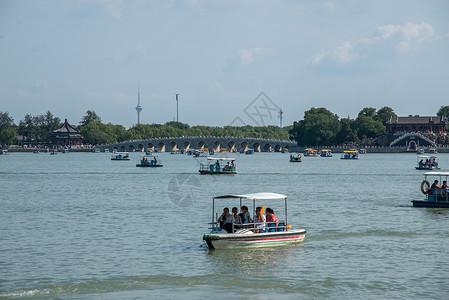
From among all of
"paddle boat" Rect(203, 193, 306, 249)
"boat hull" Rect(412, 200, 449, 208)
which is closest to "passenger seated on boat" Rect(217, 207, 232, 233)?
"paddle boat" Rect(203, 193, 306, 249)

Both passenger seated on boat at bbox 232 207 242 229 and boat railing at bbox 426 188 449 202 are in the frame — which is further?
boat railing at bbox 426 188 449 202

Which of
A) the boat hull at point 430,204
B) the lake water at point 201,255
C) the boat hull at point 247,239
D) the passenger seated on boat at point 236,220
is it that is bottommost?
the lake water at point 201,255

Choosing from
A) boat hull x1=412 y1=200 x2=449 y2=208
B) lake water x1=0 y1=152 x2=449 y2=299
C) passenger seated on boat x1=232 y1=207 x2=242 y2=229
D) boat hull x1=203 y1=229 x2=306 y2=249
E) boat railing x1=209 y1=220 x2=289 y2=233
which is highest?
passenger seated on boat x1=232 y1=207 x2=242 y2=229

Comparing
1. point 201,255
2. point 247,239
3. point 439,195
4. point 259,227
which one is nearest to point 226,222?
point 247,239

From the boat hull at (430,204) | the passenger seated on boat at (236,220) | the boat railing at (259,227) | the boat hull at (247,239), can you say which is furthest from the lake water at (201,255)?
the passenger seated on boat at (236,220)

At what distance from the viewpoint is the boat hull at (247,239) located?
2605cm

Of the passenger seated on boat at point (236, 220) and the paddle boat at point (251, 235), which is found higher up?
the passenger seated on boat at point (236, 220)

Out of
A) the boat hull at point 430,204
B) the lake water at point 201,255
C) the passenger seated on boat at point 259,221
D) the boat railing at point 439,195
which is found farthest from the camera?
the boat railing at point 439,195

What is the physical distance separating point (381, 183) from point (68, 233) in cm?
4763

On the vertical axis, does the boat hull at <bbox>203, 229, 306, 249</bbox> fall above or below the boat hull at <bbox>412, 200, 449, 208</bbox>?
below

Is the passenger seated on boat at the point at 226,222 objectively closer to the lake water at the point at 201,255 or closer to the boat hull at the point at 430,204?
the lake water at the point at 201,255

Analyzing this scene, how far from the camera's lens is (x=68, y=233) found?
32469 mm

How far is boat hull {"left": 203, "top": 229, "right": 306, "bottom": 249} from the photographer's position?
2605 cm

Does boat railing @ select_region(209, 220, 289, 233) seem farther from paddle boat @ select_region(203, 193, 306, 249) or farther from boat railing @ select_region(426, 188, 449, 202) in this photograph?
boat railing @ select_region(426, 188, 449, 202)
